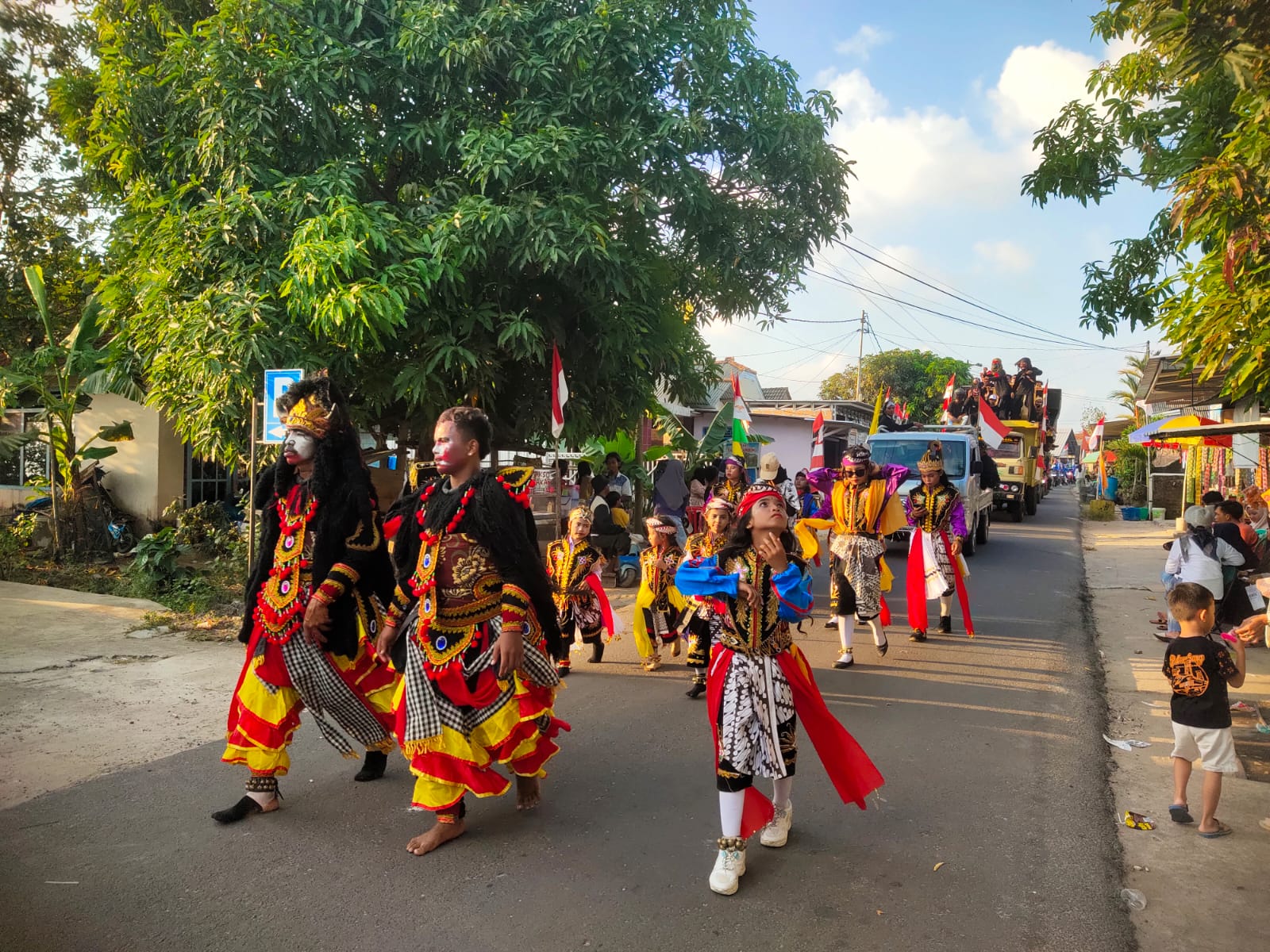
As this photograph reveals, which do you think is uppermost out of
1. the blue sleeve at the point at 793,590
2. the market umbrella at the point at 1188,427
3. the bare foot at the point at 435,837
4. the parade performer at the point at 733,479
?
the market umbrella at the point at 1188,427

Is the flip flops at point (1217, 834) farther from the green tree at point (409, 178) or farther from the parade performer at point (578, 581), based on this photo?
the green tree at point (409, 178)

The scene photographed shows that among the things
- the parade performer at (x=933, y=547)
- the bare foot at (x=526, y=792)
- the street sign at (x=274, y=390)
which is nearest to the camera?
the bare foot at (x=526, y=792)

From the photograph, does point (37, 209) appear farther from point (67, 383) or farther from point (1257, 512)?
point (1257, 512)

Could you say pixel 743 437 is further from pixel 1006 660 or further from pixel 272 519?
pixel 272 519

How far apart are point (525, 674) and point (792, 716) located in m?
1.30

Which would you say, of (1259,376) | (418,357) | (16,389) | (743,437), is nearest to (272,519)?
(1259,376)

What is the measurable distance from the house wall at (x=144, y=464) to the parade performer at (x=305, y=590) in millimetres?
11824

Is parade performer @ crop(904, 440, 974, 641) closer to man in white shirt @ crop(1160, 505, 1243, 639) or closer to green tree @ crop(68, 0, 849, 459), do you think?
man in white shirt @ crop(1160, 505, 1243, 639)

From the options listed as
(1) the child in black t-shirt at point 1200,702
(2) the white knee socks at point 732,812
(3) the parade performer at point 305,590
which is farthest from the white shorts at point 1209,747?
(3) the parade performer at point 305,590

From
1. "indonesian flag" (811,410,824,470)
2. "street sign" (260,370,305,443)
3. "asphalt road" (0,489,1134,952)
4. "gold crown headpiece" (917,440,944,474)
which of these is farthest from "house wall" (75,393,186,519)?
"gold crown headpiece" (917,440,944,474)

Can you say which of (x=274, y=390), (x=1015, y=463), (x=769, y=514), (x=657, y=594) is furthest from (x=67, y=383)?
(x=1015, y=463)

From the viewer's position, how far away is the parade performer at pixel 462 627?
4.23m

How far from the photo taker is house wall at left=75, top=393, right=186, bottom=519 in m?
15.1

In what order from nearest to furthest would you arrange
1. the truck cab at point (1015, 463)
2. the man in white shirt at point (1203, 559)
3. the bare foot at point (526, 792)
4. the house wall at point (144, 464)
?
the bare foot at point (526, 792), the man in white shirt at point (1203, 559), the house wall at point (144, 464), the truck cab at point (1015, 463)
